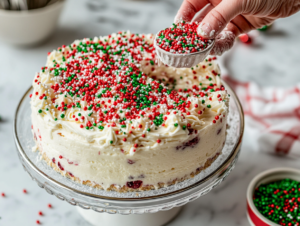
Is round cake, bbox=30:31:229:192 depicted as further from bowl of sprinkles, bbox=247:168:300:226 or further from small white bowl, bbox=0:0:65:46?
small white bowl, bbox=0:0:65:46

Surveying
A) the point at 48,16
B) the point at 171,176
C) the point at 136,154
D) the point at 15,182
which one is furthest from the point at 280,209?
the point at 48,16

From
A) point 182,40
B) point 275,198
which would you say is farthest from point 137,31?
point 275,198

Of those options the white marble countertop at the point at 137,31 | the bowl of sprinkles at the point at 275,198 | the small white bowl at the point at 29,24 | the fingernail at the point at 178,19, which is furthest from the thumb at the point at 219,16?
the small white bowl at the point at 29,24

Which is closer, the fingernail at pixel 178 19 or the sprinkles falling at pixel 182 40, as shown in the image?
the sprinkles falling at pixel 182 40

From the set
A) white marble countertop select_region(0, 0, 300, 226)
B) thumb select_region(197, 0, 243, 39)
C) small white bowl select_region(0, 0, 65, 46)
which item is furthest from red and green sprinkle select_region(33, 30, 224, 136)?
small white bowl select_region(0, 0, 65, 46)

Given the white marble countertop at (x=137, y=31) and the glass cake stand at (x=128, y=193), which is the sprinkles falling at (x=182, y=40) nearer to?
the glass cake stand at (x=128, y=193)

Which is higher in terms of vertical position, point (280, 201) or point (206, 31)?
point (206, 31)

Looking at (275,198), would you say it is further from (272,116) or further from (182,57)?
(182,57)
